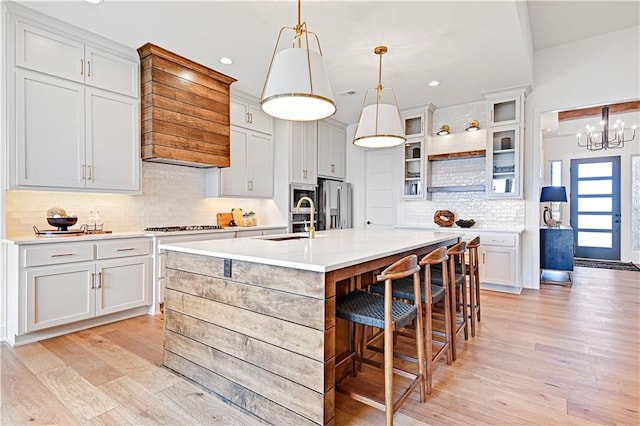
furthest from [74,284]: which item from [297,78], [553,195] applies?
[553,195]

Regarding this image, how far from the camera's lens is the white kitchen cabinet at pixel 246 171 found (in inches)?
182

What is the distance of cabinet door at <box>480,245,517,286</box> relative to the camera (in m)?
4.55

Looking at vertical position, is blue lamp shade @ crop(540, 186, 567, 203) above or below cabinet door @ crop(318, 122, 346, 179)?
below

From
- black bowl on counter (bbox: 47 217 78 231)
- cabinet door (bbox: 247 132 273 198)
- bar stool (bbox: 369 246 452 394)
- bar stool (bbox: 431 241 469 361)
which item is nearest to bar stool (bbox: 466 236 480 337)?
bar stool (bbox: 431 241 469 361)

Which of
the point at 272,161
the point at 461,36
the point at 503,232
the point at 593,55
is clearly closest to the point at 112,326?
the point at 272,161

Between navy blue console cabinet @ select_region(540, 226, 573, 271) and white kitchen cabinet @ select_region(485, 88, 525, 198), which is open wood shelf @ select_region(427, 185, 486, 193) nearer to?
white kitchen cabinet @ select_region(485, 88, 525, 198)

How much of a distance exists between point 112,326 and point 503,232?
4.65m

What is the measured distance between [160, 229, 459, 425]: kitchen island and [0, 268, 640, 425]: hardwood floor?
0.58 feet

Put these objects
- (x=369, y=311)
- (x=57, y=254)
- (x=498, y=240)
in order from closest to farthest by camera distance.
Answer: (x=369, y=311), (x=57, y=254), (x=498, y=240)

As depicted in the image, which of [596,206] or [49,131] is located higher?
[49,131]

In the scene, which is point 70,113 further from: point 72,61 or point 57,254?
point 57,254

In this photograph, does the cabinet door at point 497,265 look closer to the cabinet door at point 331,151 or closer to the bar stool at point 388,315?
the cabinet door at point 331,151

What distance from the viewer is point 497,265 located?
15.3 feet

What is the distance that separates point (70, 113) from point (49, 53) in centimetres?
51
